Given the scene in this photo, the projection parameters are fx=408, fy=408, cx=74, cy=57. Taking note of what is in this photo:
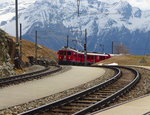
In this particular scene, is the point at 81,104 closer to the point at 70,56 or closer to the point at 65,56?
the point at 70,56

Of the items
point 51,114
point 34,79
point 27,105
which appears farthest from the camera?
point 34,79

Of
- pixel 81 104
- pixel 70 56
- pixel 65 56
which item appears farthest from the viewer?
pixel 65 56

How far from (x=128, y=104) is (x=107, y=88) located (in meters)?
6.85

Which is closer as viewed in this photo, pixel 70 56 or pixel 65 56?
pixel 70 56

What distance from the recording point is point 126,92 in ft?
69.8

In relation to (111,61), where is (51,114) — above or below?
above

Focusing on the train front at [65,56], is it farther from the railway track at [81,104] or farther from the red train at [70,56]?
the railway track at [81,104]

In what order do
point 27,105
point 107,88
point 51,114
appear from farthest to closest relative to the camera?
1. point 107,88
2. point 27,105
3. point 51,114

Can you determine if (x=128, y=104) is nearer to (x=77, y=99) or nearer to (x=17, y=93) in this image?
(x=77, y=99)

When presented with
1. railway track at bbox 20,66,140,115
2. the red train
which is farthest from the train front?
railway track at bbox 20,66,140,115

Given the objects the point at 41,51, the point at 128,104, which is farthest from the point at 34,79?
the point at 41,51

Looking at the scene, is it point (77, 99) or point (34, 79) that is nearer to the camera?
point (77, 99)

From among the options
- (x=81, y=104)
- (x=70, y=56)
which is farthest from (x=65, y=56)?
(x=81, y=104)

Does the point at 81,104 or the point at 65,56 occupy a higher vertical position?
the point at 81,104
